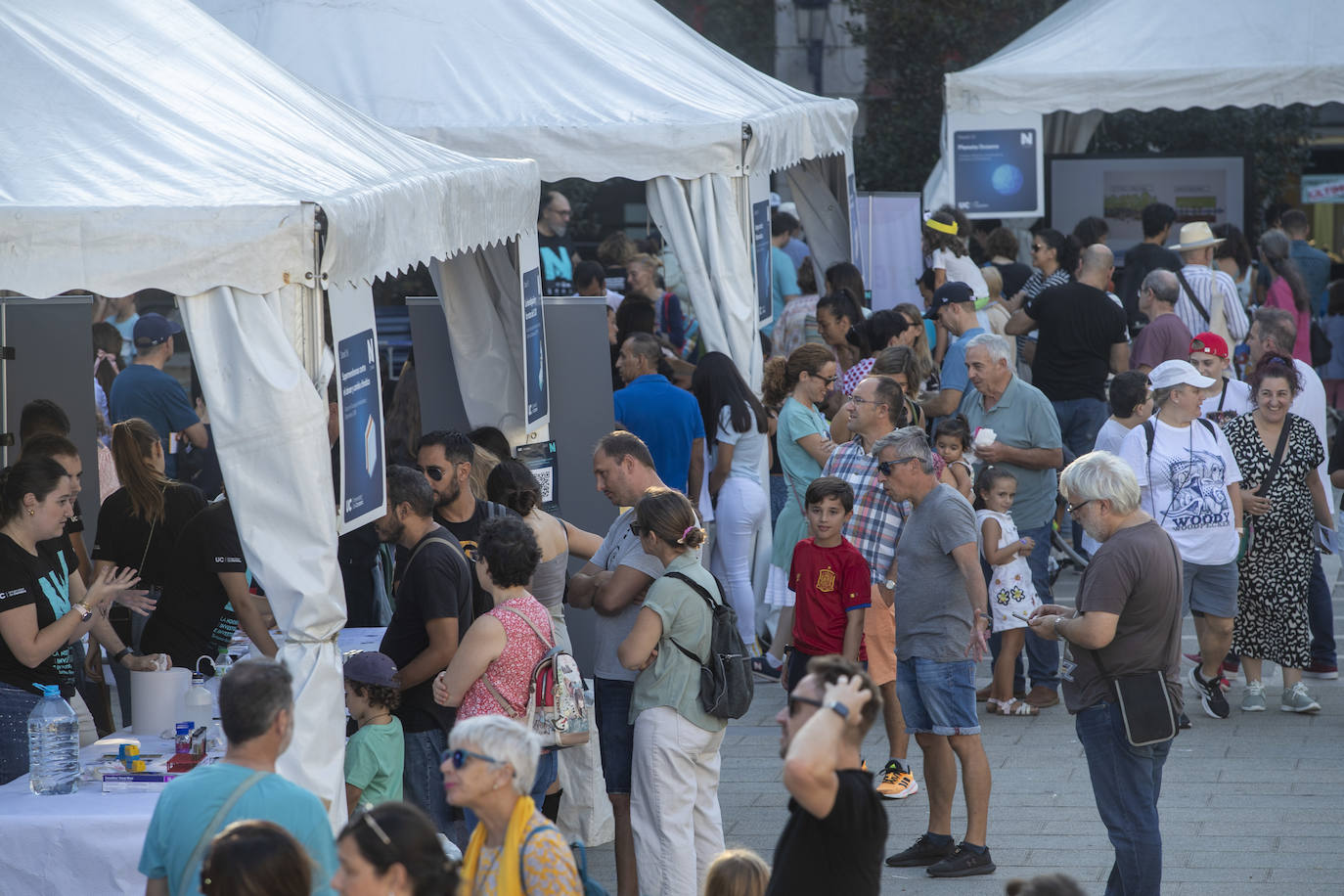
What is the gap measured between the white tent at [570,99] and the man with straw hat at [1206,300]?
318 centimetres

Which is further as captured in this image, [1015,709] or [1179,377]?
[1015,709]

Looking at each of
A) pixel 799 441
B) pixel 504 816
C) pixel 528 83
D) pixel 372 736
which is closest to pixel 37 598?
pixel 372 736

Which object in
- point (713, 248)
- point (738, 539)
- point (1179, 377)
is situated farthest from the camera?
point (713, 248)

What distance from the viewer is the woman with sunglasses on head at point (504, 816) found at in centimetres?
377

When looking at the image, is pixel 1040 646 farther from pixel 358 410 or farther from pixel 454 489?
pixel 358 410

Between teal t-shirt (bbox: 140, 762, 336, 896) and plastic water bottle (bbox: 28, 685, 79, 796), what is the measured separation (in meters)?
1.37

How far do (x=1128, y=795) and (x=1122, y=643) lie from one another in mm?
497

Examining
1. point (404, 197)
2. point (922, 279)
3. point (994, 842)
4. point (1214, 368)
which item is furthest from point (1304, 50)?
point (404, 197)

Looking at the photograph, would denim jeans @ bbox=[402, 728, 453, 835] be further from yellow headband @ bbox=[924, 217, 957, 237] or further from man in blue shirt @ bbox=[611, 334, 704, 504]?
yellow headband @ bbox=[924, 217, 957, 237]

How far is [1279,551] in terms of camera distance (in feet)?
27.5

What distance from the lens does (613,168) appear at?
9406 millimetres

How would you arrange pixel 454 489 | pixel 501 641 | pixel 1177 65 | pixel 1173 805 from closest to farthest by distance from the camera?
1. pixel 501 641
2. pixel 454 489
3. pixel 1173 805
4. pixel 1177 65

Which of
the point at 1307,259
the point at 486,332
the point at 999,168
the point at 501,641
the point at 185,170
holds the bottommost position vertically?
the point at 501,641

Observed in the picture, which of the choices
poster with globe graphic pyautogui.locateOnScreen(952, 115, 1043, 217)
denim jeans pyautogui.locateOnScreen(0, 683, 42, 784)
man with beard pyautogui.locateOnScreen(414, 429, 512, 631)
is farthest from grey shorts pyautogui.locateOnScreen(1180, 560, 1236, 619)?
poster with globe graphic pyautogui.locateOnScreen(952, 115, 1043, 217)
